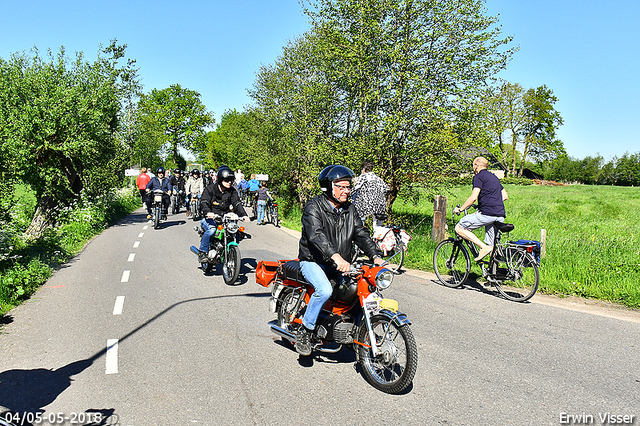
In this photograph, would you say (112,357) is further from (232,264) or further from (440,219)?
(440,219)

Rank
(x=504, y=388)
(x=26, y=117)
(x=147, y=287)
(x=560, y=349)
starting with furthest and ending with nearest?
(x=26, y=117) < (x=147, y=287) < (x=560, y=349) < (x=504, y=388)

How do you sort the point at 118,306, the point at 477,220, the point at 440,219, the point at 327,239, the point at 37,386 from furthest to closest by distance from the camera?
1. the point at 440,219
2. the point at 477,220
3. the point at 118,306
4. the point at 327,239
5. the point at 37,386

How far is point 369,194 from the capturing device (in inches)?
374

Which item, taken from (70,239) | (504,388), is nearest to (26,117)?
(70,239)

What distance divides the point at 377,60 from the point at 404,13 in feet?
4.63

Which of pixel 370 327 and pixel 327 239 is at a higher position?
pixel 327 239

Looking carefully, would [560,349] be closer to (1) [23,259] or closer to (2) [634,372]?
(2) [634,372]

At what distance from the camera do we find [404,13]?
12867 mm

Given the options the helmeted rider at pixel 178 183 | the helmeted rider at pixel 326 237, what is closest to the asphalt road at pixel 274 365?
the helmeted rider at pixel 326 237

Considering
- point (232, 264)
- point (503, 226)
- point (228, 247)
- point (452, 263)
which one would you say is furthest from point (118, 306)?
point (503, 226)

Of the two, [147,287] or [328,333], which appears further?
[147,287]

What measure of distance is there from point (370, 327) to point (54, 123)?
1525cm

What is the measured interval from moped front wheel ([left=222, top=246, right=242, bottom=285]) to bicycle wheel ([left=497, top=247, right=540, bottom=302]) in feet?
14.3

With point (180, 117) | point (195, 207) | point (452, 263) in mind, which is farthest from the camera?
point (180, 117)
